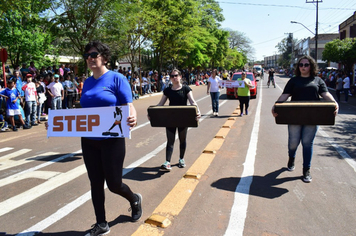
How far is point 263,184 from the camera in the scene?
15.8ft

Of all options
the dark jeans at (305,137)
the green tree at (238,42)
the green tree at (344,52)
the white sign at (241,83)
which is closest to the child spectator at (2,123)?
the white sign at (241,83)

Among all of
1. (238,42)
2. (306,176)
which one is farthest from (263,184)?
(238,42)

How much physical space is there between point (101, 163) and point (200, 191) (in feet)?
6.09

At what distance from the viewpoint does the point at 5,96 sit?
1036cm

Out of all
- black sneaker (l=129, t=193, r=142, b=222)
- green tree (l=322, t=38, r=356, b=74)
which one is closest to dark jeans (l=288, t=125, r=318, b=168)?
black sneaker (l=129, t=193, r=142, b=222)

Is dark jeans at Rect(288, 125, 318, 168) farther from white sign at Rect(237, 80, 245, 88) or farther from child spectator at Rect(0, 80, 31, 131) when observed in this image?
child spectator at Rect(0, 80, 31, 131)

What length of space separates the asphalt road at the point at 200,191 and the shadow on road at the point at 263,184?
0.05 feet

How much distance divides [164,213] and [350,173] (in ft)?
11.4

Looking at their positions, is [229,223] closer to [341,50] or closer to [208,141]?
[208,141]

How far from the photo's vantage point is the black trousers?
314cm

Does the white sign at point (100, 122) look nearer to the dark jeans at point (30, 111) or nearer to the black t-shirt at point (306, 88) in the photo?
the black t-shirt at point (306, 88)

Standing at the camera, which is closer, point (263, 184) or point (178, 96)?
point (263, 184)

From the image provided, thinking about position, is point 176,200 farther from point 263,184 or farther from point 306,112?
point 306,112

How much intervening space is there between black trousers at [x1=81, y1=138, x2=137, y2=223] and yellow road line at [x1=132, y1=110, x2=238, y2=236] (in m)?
0.57
